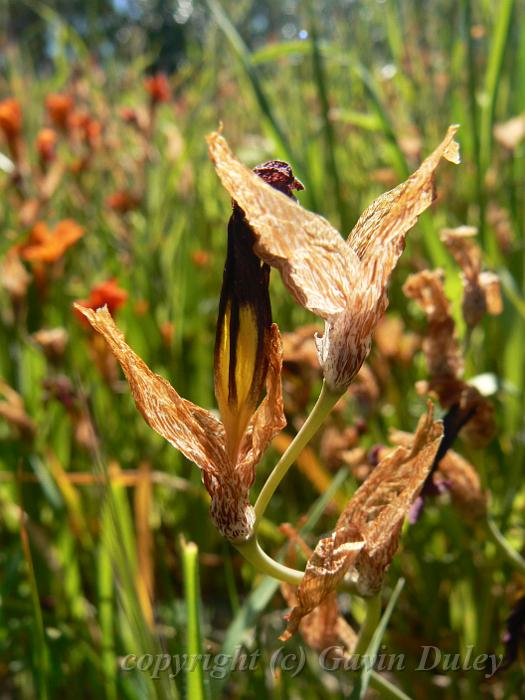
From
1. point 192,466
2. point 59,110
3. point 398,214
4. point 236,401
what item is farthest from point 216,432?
point 59,110

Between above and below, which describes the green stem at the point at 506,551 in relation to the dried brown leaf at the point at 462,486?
below

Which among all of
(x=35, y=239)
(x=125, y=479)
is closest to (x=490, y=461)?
(x=125, y=479)

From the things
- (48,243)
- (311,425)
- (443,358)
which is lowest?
(311,425)

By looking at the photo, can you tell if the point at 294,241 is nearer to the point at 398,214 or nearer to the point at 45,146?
the point at 398,214

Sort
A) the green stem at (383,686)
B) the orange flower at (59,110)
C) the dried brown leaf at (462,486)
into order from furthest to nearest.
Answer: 1. the orange flower at (59,110)
2. the dried brown leaf at (462,486)
3. the green stem at (383,686)

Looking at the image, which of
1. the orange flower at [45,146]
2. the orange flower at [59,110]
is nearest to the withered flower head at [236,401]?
the orange flower at [45,146]

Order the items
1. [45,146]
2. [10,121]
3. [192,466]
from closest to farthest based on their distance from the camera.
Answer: [192,466], [10,121], [45,146]

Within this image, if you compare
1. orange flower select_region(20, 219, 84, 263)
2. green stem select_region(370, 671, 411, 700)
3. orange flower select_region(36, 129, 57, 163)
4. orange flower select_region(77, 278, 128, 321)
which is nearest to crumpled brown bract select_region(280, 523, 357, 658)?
green stem select_region(370, 671, 411, 700)

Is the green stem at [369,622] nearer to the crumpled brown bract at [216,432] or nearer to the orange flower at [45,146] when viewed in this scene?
the crumpled brown bract at [216,432]
